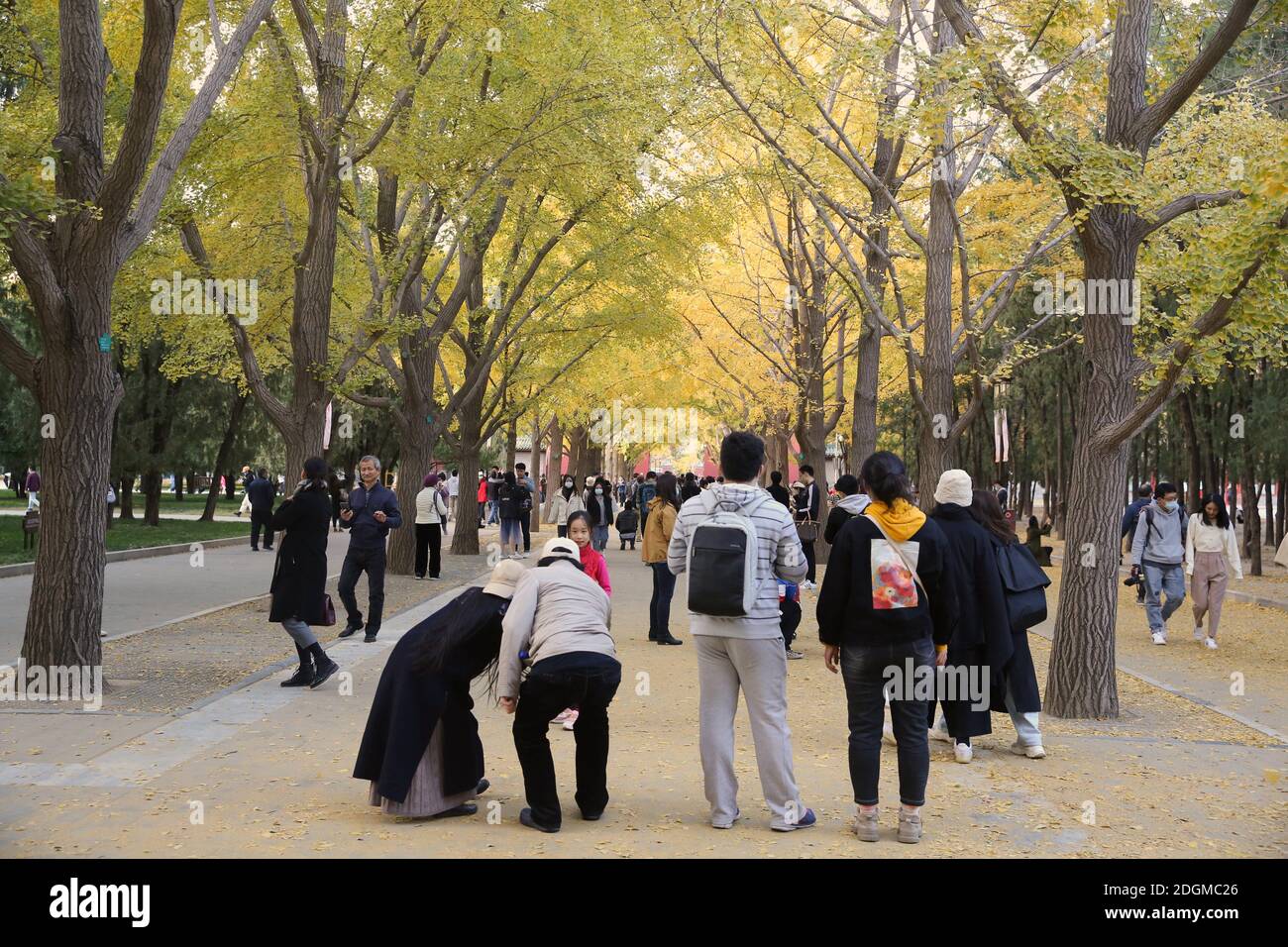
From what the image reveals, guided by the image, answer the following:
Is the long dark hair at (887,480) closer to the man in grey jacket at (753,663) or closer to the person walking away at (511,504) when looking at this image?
the man in grey jacket at (753,663)

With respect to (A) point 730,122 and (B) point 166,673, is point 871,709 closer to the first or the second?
(B) point 166,673

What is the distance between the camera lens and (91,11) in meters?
10.3

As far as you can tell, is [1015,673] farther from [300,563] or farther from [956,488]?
[300,563]

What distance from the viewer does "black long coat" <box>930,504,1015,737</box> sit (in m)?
8.05

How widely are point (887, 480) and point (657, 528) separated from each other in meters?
8.21

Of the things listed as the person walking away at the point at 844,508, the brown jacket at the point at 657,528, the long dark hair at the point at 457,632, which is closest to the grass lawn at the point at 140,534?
the brown jacket at the point at 657,528

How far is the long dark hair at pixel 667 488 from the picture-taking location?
14156 millimetres

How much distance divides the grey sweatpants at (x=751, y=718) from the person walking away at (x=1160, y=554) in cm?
989

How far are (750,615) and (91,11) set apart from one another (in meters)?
7.59

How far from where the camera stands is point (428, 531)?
71.5 feet

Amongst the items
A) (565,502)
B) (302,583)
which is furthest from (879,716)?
(565,502)

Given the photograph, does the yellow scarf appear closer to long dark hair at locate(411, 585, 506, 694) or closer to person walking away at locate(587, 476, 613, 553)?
long dark hair at locate(411, 585, 506, 694)

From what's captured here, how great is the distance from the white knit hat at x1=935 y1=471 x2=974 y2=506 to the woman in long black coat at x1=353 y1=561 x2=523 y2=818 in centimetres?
294

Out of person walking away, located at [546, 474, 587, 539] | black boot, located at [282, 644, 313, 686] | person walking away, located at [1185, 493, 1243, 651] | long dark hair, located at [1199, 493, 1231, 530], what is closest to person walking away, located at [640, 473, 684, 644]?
black boot, located at [282, 644, 313, 686]
